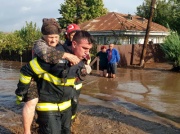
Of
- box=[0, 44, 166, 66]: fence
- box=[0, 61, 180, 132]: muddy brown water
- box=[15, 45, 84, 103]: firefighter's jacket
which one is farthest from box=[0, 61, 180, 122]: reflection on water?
box=[0, 44, 166, 66]: fence

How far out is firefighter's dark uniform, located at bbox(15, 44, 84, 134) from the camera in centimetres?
341

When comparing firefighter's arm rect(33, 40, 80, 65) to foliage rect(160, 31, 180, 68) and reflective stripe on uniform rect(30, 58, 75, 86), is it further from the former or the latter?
foliage rect(160, 31, 180, 68)

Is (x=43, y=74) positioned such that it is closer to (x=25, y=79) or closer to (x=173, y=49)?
(x=25, y=79)

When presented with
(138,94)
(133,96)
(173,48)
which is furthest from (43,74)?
(173,48)

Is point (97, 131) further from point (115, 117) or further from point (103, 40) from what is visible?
point (103, 40)

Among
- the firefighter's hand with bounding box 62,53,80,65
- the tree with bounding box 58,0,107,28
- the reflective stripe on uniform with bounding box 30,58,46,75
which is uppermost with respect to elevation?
the tree with bounding box 58,0,107,28

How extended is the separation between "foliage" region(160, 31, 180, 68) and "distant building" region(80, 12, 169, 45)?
8.62 meters

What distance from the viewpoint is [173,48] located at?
1766 centimetres

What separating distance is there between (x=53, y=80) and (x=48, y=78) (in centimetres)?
6

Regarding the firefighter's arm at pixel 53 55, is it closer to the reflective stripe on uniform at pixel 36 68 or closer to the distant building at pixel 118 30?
the reflective stripe on uniform at pixel 36 68

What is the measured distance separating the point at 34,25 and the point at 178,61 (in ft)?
51.5

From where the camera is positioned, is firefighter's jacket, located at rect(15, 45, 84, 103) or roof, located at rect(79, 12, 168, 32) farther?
roof, located at rect(79, 12, 168, 32)

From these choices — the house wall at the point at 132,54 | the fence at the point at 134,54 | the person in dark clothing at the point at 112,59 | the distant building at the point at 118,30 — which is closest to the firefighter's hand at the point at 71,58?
the person in dark clothing at the point at 112,59

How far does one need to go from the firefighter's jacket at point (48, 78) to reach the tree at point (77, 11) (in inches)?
1629
